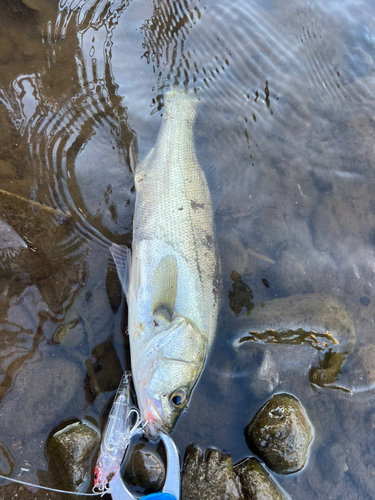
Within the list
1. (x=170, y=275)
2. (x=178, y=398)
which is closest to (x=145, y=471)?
(x=178, y=398)

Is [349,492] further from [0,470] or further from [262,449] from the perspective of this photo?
[0,470]

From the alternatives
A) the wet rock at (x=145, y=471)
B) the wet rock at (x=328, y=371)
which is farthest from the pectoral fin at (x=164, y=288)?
the wet rock at (x=328, y=371)

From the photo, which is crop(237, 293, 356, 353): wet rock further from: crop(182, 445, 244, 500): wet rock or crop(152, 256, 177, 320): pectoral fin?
crop(182, 445, 244, 500): wet rock

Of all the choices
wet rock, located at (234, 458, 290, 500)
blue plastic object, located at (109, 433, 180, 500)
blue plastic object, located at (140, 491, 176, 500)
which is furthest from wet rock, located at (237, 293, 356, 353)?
blue plastic object, located at (140, 491, 176, 500)

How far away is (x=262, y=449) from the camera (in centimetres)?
327

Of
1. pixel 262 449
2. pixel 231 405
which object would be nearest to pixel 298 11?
pixel 231 405

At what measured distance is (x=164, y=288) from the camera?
10.7 ft

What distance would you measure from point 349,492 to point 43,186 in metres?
4.67

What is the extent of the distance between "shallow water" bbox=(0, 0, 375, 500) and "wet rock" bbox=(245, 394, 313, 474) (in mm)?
126

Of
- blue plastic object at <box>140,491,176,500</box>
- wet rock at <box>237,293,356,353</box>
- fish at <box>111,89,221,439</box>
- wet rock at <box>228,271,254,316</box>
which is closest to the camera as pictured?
blue plastic object at <box>140,491,176,500</box>

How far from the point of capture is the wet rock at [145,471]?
301 cm

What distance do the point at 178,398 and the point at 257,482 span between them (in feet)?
3.73

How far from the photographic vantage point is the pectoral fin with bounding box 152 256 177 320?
321 cm

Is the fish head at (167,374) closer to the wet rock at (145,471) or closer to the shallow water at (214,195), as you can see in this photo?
the wet rock at (145,471)
